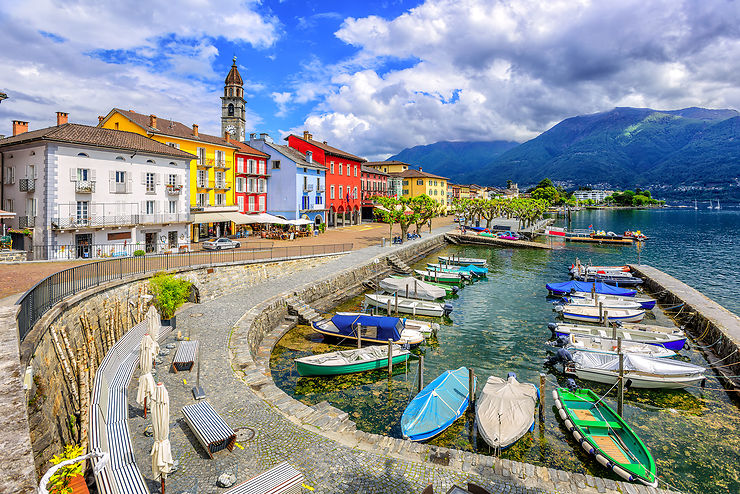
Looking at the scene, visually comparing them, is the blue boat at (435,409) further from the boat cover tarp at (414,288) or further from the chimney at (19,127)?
the chimney at (19,127)

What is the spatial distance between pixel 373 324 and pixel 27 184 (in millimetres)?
27339

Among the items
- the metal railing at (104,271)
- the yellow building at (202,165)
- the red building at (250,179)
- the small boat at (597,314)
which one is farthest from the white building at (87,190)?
the small boat at (597,314)

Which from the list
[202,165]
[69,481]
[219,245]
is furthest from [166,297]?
[202,165]

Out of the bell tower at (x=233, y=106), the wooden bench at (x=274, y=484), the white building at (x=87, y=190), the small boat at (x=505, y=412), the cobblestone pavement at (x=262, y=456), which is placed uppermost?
the bell tower at (x=233, y=106)

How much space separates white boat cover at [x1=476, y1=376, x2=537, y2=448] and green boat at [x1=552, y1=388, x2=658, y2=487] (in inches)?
57.3

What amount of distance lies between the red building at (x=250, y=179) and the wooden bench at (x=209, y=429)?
41089 mm

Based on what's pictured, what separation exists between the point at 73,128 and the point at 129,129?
1090 centimetres

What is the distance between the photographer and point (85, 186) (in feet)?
96.4

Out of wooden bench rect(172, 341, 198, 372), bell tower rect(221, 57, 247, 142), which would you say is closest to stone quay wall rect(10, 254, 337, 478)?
wooden bench rect(172, 341, 198, 372)

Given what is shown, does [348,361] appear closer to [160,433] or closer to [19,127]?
[160,433]

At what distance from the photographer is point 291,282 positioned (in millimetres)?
29281

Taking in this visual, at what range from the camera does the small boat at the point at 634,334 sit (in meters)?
20.8

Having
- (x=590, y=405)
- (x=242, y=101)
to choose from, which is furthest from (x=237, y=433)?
(x=242, y=101)

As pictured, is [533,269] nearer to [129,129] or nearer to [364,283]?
[364,283]
